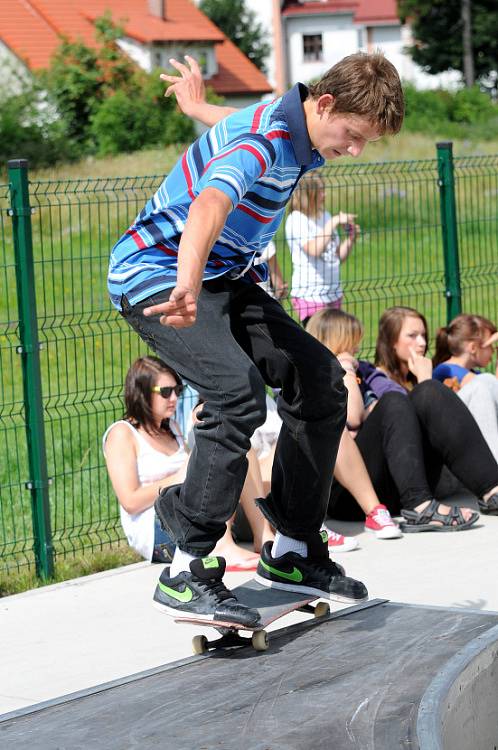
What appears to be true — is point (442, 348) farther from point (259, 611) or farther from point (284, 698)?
point (284, 698)

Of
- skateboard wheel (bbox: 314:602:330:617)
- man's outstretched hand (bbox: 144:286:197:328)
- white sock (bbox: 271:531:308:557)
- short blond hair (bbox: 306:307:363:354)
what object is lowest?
skateboard wheel (bbox: 314:602:330:617)

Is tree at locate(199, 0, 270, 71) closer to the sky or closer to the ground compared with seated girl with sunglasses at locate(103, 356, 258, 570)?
closer to the sky

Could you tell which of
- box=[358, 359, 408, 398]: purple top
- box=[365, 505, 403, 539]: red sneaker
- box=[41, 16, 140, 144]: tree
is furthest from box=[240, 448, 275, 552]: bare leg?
box=[41, 16, 140, 144]: tree

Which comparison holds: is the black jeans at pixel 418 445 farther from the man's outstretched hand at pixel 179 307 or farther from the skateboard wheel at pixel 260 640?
the man's outstretched hand at pixel 179 307

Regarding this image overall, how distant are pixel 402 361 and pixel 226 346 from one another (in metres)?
3.48

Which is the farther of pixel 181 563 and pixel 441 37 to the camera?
pixel 441 37

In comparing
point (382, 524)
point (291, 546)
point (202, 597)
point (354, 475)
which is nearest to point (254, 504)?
point (354, 475)

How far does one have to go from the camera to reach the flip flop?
18.9 ft

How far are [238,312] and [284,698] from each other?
53.5 inches

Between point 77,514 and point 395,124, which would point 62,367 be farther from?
point 395,124

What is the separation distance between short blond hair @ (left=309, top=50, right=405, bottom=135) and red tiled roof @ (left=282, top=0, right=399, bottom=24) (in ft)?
259

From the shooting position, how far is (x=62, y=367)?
10758 mm

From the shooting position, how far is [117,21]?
173 feet

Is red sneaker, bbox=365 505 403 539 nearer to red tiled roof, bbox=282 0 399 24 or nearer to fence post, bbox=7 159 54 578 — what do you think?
fence post, bbox=7 159 54 578
